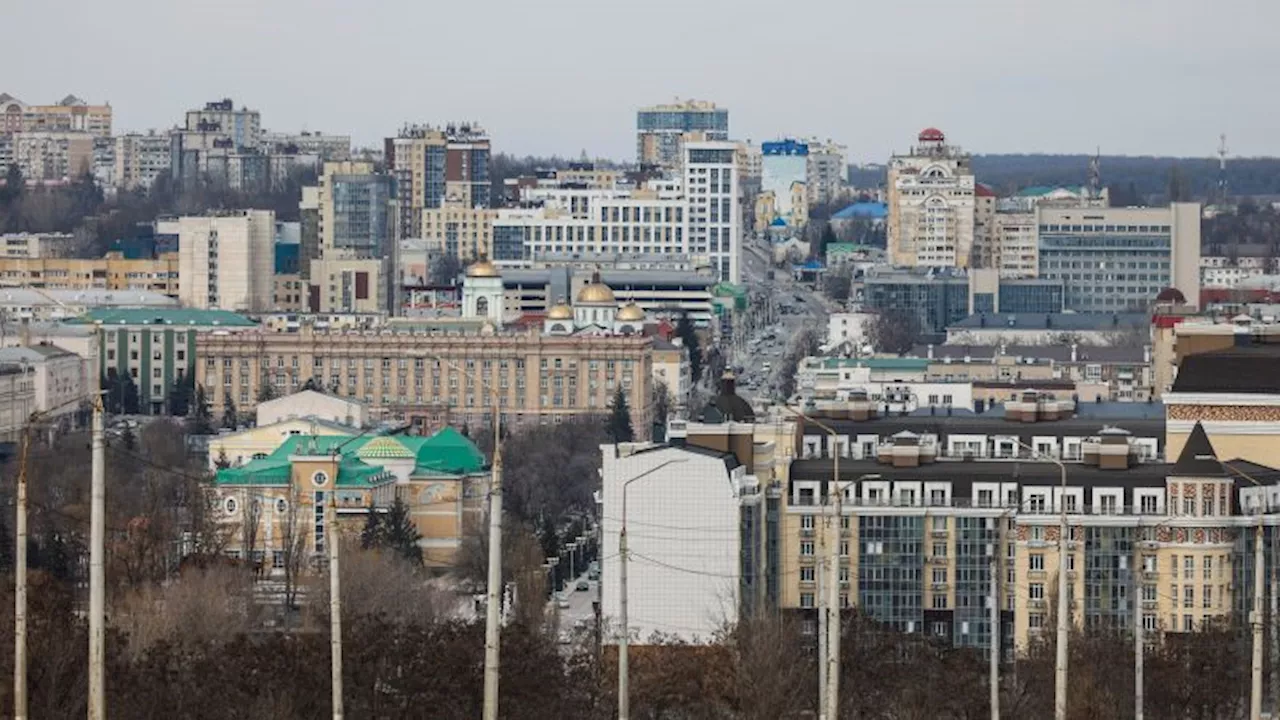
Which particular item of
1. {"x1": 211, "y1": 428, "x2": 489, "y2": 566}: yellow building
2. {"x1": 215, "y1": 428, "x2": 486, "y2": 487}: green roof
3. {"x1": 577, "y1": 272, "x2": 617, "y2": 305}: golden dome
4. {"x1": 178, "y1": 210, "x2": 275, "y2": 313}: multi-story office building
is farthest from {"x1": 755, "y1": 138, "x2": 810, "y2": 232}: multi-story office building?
{"x1": 211, "y1": 428, "x2": 489, "y2": 566}: yellow building

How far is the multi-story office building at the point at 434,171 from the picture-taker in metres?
140

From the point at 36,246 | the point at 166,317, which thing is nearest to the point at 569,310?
the point at 166,317

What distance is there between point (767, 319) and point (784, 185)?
5522 centimetres

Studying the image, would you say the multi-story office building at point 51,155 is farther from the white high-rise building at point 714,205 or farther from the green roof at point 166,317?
the green roof at point 166,317

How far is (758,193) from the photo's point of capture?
180750 mm

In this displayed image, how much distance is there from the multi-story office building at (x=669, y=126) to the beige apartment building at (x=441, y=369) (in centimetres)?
7101

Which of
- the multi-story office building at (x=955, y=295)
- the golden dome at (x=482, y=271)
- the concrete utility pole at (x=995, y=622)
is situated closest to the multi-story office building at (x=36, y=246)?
the multi-story office building at (x=955, y=295)

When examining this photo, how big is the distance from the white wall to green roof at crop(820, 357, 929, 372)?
36.5m

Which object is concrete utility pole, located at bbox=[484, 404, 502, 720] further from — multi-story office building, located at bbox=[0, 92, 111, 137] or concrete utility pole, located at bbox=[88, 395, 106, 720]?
multi-story office building, located at bbox=[0, 92, 111, 137]

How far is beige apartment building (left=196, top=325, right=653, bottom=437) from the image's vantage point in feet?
314

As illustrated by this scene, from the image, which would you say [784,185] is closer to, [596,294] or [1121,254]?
[1121,254]

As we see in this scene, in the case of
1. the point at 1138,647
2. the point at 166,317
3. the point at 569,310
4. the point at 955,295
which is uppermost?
the point at 569,310

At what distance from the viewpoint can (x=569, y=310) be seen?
10138 centimetres

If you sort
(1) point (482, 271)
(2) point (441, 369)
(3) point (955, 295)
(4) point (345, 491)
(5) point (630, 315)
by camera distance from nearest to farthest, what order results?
(4) point (345, 491)
(2) point (441, 369)
(5) point (630, 315)
(1) point (482, 271)
(3) point (955, 295)
